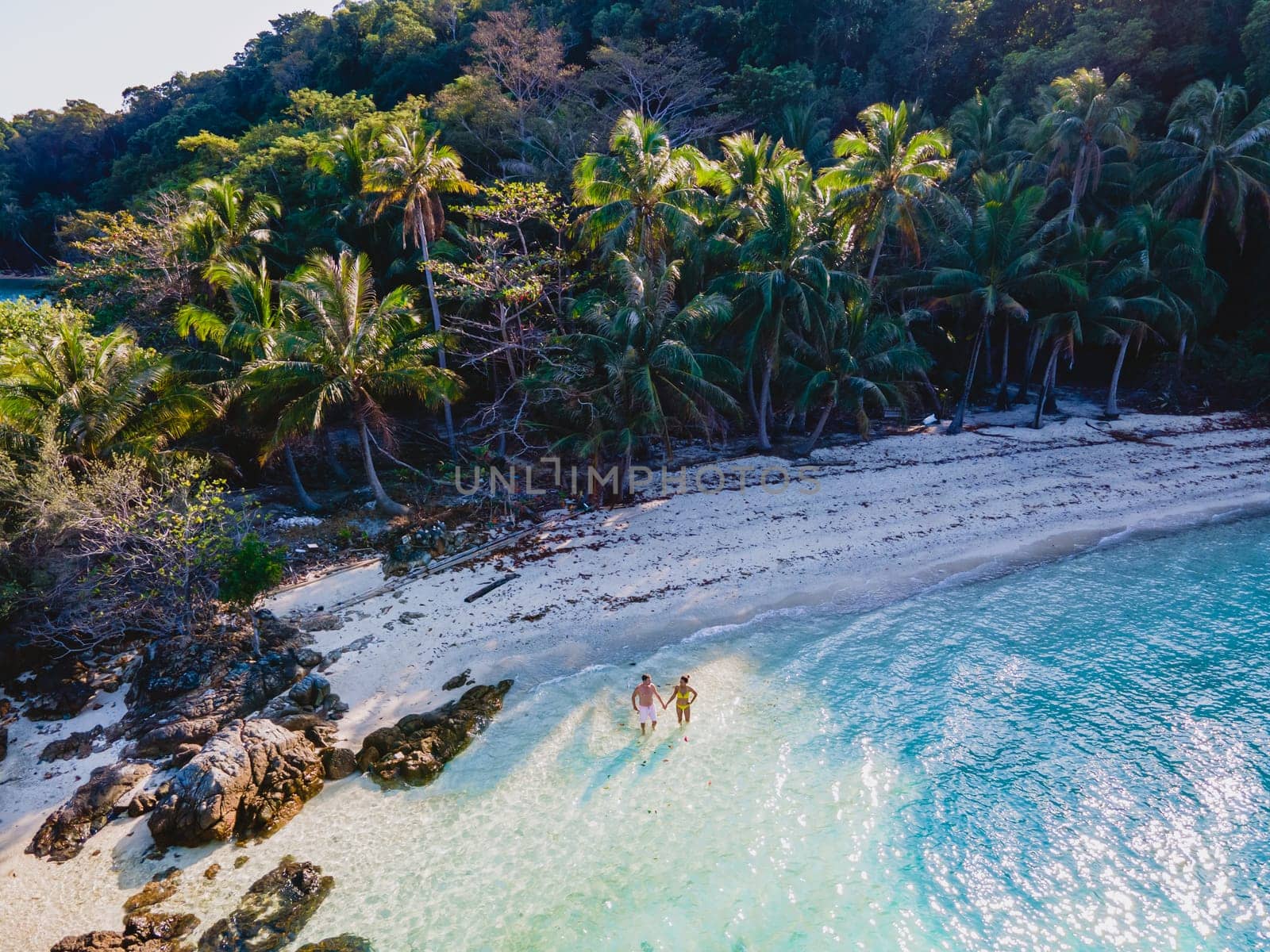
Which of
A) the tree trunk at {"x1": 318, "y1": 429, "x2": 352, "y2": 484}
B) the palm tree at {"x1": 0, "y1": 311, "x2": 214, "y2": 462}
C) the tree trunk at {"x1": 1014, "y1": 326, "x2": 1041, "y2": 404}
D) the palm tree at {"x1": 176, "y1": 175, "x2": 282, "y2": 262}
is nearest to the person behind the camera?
the palm tree at {"x1": 0, "y1": 311, "x2": 214, "y2": 462}

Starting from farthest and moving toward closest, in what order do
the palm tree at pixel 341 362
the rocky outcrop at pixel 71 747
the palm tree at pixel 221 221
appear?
1. the palm tree at pixel 221 221
2. the palm tree at pixel 341 362
3. the rocky outcrop at pixel 71 747

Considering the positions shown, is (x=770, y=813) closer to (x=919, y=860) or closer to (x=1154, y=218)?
(x=919, y=860)

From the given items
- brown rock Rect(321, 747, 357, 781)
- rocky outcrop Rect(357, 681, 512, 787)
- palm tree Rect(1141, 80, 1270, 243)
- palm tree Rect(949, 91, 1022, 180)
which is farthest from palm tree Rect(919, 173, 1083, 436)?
brown rock Rect(321, 747, 357, 781)

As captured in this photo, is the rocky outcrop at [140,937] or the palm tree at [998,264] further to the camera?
the palm tree at [998,264]

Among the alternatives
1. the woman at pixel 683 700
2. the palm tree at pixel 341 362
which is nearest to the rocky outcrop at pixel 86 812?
the palm tree at pixel 341 362

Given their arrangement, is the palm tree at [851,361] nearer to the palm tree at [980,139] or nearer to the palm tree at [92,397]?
the palm tree at [980,139]

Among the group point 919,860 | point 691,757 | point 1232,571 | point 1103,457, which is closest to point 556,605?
point 691,757

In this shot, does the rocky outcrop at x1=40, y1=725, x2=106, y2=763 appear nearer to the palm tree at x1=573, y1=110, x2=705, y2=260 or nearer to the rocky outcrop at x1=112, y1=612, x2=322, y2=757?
the rocky outcrop at x1=112, y1=612, x2=322, y2=757
